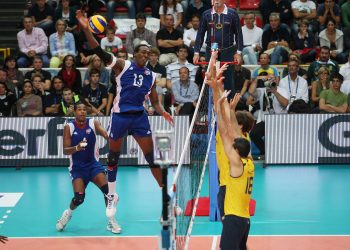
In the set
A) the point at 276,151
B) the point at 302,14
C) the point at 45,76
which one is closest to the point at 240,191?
the point at 276,151

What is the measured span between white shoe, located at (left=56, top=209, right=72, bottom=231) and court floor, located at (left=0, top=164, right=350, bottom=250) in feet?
0.36

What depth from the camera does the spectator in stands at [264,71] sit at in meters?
17.6

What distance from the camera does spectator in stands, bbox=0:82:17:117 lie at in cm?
1741

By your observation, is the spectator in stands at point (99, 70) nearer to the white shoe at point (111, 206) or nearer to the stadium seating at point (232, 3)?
the stadium seating at point (232, 3)

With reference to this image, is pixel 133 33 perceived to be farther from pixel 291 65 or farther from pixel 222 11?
pixel 222 11

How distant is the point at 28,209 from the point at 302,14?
1043 centimetres

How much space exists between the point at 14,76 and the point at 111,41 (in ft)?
8.68

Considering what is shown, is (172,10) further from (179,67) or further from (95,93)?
(95,93)

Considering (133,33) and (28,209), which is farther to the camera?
(133,33)

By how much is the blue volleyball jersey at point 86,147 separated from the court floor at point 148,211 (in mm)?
1109

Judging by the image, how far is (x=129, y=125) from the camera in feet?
39.2

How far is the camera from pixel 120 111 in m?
11.9

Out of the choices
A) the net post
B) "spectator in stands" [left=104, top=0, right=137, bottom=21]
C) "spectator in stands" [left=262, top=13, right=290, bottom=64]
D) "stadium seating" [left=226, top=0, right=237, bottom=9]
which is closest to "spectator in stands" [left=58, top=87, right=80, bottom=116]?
"spectator in stands" [left=104, top=0, right=137, bottom=21]

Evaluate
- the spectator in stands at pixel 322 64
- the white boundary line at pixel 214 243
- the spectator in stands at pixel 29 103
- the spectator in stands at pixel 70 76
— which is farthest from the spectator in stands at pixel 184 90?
the white boundary line at pixel 214 243
